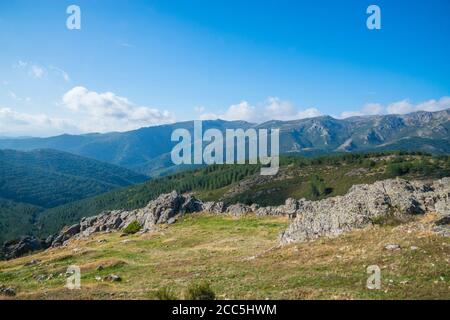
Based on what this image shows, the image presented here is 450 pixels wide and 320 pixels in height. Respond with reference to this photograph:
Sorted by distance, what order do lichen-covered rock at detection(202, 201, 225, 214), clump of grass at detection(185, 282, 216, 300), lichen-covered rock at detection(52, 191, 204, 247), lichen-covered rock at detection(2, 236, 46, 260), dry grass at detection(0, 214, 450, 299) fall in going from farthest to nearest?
lichen-covered rock at detection(2, 236, 46, 260), lichen-covered rock at detection(202, 201, 225, 214), lichen-covered rock at detection(52, 191, 204, 247), dry grass at detection(0, 214, 450, 299), clump of grass at detection(185, 282, 216, 300)

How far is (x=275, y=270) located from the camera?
114 feet

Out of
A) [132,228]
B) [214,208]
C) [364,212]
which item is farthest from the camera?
[214,208]

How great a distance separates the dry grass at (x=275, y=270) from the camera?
26219mm

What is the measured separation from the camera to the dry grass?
2622cm

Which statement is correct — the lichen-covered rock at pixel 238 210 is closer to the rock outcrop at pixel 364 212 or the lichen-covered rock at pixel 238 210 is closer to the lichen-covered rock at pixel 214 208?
the lichen-covered rock at pixel 214 208

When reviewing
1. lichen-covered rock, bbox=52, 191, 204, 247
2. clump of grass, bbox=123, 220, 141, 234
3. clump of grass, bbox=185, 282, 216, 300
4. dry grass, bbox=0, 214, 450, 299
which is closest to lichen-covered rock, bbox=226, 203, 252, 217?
lichen-covered rock, bbox=52, 191, 204, 247

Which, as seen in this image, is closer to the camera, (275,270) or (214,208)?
(275,270)

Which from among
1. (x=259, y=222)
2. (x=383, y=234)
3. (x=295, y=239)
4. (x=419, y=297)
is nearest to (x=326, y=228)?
(x=295, y=239)

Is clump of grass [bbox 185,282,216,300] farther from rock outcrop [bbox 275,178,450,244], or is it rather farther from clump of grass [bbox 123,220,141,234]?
clump of grass [bbox 123,220,141,234]

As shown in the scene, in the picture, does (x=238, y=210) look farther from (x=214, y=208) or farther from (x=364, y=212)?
(x=364, y=212)

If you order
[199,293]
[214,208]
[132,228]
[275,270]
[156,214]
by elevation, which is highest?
[199,293]

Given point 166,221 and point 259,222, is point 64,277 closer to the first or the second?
point 259,222

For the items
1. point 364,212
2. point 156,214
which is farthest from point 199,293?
point 156,214

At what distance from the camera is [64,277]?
44.9 meters
